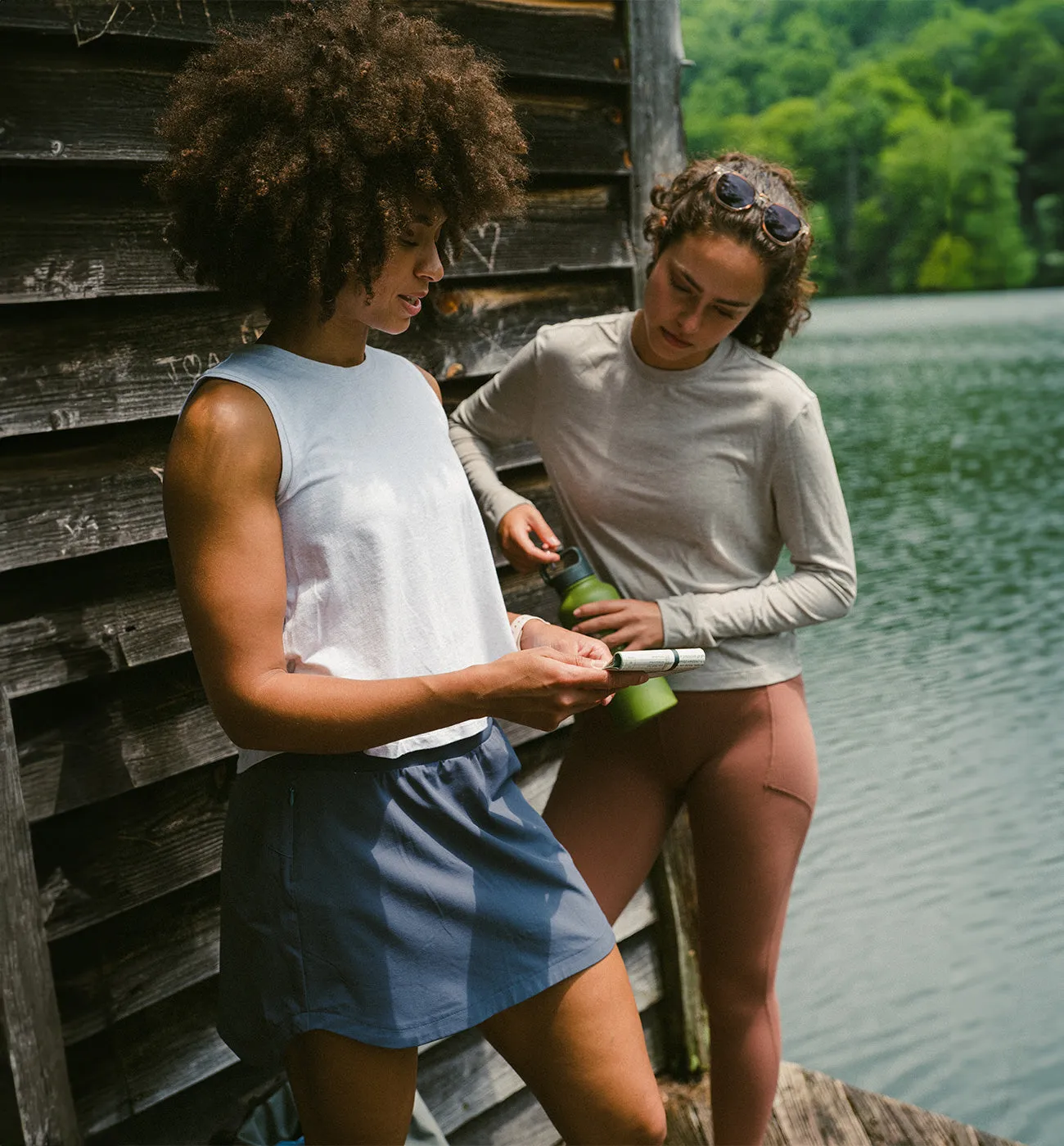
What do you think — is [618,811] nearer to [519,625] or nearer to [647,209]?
[519,625]

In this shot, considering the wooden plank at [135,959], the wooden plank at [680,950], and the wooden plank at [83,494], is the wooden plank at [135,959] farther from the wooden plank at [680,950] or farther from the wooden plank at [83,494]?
the wooden plank at [680,950]

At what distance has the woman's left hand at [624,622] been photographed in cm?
173

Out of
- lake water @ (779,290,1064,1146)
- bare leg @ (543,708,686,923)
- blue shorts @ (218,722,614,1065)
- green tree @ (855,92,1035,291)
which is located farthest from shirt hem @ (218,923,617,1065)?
green tree @ (855,92,1035,291)

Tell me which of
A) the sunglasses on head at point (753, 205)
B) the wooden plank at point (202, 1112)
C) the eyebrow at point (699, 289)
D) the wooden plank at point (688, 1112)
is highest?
the sunglasses on head at point (753, 205)

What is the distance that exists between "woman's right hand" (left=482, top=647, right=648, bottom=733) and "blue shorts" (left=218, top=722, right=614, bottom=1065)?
0.15 m

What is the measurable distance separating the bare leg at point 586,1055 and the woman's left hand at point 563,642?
0.37 m

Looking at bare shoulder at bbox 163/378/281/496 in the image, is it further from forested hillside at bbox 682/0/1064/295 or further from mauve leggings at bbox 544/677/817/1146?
forested hillside at bbox 682/0/1064/295

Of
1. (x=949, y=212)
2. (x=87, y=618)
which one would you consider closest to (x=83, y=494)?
(x=87, y=618)

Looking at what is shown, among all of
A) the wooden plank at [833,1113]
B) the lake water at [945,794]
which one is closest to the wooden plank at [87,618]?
the wooden plank at [833,1113]

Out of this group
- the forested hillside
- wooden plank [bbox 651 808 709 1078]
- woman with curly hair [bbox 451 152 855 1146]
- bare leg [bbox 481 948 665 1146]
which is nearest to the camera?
bare leg [bbox 481 948 665 1146]

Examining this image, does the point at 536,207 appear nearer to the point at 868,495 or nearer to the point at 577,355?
the point at 577,355

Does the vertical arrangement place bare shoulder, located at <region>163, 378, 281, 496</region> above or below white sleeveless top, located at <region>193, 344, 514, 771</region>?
above

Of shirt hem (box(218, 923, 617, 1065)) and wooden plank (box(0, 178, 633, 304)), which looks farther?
wooden plank (box(0, 178, 633, 304))

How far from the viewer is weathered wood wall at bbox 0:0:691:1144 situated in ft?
5.16
